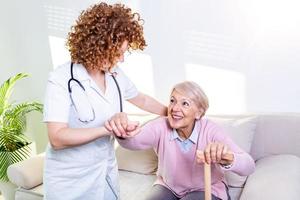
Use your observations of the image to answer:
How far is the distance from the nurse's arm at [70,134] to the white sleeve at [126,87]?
369 millimetres

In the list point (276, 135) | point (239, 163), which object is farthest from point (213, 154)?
point (276, 135)

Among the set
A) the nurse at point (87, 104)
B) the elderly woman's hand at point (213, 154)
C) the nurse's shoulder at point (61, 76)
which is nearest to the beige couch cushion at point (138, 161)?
the nurse at point (87, 104)

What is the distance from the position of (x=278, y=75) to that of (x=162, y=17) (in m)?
0.79

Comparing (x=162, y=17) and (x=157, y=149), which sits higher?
(x=162, y=17)

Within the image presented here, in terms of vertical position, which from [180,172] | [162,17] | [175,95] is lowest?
[180,172]

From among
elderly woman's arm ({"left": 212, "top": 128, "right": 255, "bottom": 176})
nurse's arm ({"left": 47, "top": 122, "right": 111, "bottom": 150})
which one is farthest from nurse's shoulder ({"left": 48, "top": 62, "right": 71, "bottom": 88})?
elderly woman's arm ({"left": 212, "top": 128, "right": 255, "bottom": 176})

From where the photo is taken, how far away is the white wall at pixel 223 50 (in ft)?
6.61

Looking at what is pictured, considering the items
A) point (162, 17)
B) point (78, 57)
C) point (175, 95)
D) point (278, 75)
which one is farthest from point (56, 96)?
point (278, 75)

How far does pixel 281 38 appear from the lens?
6.58 ft

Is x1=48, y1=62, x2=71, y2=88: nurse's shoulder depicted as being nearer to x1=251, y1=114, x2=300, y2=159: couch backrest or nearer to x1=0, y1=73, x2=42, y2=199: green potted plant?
x1=251, y1=114, x2=300, y2=159: couch backrest

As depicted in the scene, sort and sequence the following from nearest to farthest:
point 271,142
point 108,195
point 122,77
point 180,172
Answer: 1. point 108,195
2. point 122,77
3. point 180,172
4. point 271,142

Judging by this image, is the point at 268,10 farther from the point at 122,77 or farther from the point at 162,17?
the point at 122,77

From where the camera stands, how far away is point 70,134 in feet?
3.96

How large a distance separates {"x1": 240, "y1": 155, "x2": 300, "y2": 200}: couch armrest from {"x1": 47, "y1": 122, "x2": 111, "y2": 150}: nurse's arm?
0.73 meters
